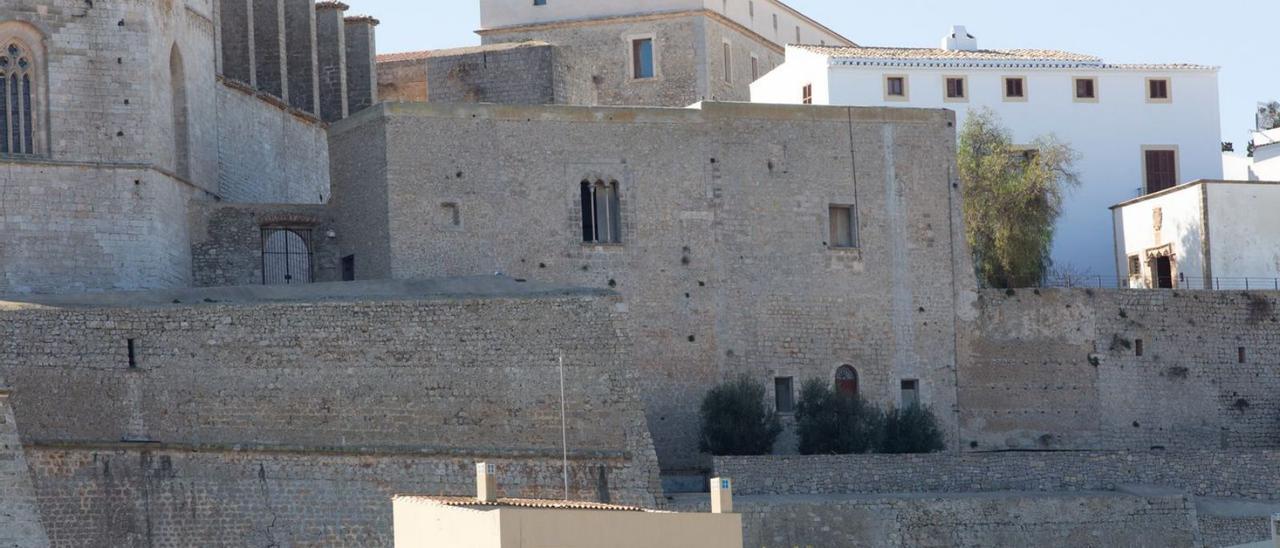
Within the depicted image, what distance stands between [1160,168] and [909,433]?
11.0 m

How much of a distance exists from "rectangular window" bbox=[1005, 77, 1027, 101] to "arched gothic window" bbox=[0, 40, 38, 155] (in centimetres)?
1831

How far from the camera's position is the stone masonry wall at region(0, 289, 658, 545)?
34.8m

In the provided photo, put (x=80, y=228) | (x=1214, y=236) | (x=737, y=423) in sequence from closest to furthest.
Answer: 1. (x=80, y=228)
2. (x=737, y=423)
3. (x=1214, y=236)

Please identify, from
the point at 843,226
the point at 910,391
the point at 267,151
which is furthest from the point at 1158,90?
the point at 267,151

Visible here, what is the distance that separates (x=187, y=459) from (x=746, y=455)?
899cm

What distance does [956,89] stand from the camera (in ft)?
165

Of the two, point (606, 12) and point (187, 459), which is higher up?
point (606, 12)

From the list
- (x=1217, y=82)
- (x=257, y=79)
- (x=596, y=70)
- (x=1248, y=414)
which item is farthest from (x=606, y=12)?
(x=1248, y=414)

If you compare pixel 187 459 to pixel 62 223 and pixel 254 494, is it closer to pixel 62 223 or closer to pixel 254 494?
pixel 254 494

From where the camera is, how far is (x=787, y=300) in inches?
1687

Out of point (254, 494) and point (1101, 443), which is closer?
point (254, 494)

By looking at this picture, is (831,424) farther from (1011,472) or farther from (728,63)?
(728,63)

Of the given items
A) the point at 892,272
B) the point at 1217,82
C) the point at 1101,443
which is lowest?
the point at 1101,443

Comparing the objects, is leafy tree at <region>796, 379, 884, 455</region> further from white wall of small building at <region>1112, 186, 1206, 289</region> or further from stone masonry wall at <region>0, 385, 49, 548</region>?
stone masonry wall at <region>0, 385, 49, 548</region>
